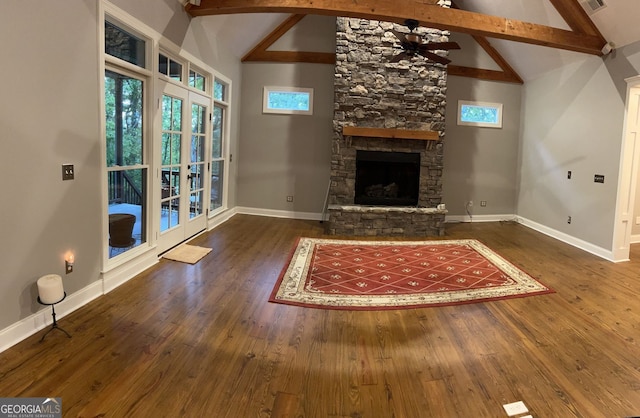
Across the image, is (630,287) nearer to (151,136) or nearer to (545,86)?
(545,86)

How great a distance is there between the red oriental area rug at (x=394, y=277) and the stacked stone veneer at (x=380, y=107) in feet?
2.23

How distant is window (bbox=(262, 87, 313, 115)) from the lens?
6.65 metres

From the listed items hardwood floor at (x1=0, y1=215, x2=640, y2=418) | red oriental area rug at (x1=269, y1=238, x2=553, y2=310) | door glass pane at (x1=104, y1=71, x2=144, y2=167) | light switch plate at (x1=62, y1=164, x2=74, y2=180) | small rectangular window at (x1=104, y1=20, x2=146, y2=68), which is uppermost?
small rectangular window at (x1=104, y1=20, x2=146, y2=68)

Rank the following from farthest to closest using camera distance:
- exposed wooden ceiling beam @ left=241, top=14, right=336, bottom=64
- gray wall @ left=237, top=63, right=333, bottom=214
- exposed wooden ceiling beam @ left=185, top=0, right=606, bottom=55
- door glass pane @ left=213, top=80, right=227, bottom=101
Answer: gray wall @ left=237, top=63, right=333, bottom=214, exposed wooden ceiling beam @ left=241, top=14, right=336, bottom=64, door glass pane @ left=213, top=80, right=227, bottom=101, exposed wooden ceiling beam @ left=185, top=0, right=606, bottom=55

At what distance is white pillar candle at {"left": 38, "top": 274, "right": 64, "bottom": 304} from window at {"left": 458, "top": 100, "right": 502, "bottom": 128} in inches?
264

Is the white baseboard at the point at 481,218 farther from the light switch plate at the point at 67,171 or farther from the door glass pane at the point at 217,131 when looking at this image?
the light switch plate at the point at 67,171

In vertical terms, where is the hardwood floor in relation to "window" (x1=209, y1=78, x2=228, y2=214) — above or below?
below

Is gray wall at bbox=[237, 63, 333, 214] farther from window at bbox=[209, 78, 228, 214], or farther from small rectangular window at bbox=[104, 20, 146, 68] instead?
small rectangular window at bbox=[104, 20, 146, 68]

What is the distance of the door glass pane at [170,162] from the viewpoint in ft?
13.6

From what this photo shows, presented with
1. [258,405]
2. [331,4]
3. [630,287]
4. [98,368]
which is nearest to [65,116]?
[98,368]

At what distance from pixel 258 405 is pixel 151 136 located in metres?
3.00

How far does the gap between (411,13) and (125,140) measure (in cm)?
334

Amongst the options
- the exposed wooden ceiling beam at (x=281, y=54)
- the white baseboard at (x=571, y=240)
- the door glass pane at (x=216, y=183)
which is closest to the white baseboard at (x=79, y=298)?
the door glass pane at (x=216, y=183)

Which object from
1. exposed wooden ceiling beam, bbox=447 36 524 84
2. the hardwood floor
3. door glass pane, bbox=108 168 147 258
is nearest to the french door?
door glass pane, bbox=108 168 147 258
